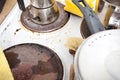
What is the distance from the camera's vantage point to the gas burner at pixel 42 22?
2.02 ft

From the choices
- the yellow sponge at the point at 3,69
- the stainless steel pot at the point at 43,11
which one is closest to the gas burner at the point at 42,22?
the stainless steel pot at the point at 43,11

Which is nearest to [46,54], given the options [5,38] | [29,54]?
[29,54]

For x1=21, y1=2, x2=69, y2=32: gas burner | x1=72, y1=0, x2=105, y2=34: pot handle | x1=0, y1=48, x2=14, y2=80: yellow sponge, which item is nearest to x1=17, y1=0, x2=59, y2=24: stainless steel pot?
x1=21, y1=2, x2=69, y2=32: gas burner

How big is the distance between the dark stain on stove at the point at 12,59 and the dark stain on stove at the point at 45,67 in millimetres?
52

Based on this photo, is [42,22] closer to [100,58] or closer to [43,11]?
[43,11]

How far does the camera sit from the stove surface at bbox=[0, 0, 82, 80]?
1.90ft

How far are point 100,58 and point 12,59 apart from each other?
0.90 feet

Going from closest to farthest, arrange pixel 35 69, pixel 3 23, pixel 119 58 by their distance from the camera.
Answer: pixel 119 58, pixel 35 69, pixel 3 23

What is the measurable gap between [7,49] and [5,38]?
0.06 metres

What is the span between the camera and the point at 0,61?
38 cm

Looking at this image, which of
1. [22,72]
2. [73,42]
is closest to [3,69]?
[22,72]

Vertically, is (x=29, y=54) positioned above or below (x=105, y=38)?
below

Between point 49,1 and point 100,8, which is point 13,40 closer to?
point 49,1

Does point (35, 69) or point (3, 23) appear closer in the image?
point (35, 69)
